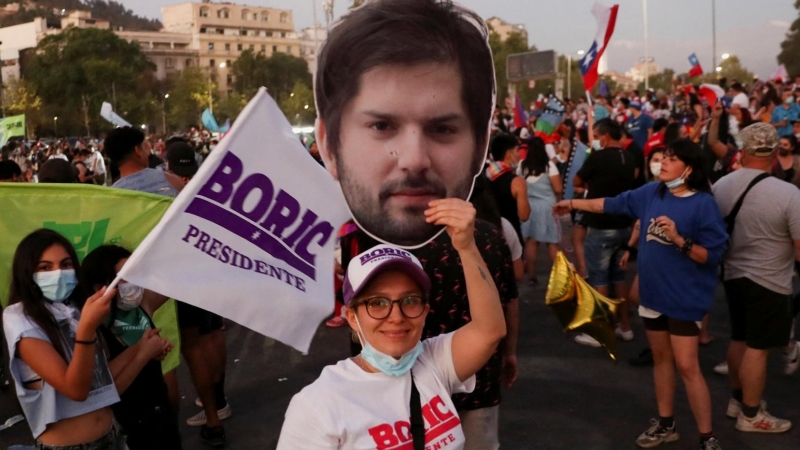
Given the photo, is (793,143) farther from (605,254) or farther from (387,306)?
(387,306)

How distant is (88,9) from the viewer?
180125 mm

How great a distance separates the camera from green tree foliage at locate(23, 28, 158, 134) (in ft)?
201

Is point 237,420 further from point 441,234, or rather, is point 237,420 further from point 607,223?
point 607,223

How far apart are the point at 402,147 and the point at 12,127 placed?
12565mm

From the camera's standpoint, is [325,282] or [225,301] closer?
[225,301]

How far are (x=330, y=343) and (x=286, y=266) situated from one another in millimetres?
4549

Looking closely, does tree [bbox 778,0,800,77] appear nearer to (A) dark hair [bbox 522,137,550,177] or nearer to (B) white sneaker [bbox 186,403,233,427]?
(A) dark hair [bbox 522,137,550,177]

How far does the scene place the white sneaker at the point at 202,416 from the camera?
5.14 meters

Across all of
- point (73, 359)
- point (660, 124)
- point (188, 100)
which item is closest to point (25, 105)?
point (188, 100)

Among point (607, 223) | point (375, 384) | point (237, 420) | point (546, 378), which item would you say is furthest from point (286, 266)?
point (607, 223)

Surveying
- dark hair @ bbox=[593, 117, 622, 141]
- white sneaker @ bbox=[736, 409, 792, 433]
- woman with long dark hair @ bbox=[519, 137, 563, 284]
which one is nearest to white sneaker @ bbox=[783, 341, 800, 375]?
white sneaker @ bbox=[736, 409, 792, 433]

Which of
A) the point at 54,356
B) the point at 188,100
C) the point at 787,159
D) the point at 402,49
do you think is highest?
the point at 188,100

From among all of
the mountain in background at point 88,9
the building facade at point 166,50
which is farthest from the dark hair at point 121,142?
the mountain in background at point 88,9

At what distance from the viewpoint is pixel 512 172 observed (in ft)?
23.1
